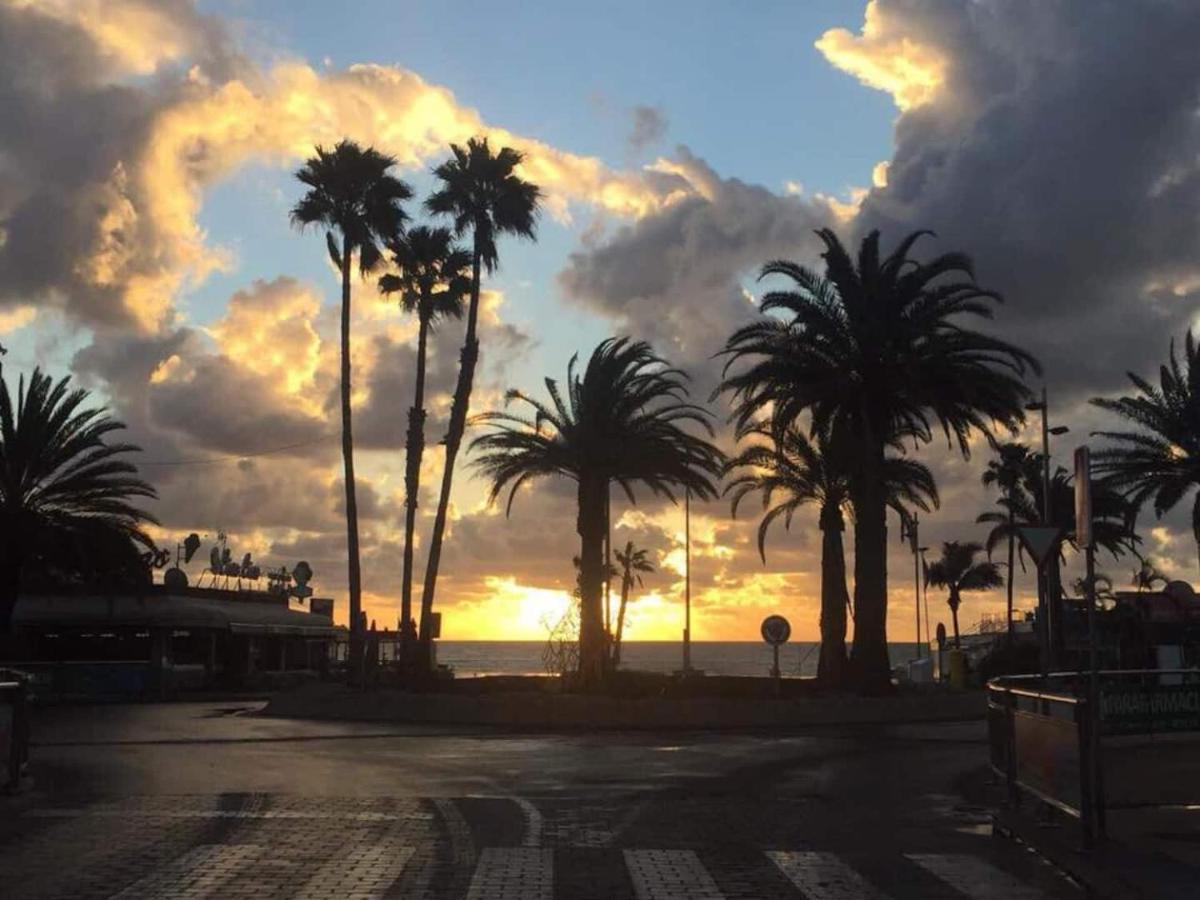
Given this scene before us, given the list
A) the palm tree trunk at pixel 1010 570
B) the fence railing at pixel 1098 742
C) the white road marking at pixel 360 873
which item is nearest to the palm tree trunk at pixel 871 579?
the fence railing at pixel 1098 742

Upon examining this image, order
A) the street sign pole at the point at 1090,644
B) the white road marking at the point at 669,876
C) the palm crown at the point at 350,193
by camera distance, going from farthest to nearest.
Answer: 1. the palm crown at the point at 350,193
2. the street sign pole at the point at 1090,644
3. the white road marking at the point at 669,876

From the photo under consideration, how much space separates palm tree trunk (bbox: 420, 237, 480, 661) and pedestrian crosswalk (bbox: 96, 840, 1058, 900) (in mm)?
29791

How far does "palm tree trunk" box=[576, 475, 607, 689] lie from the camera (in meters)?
34.3

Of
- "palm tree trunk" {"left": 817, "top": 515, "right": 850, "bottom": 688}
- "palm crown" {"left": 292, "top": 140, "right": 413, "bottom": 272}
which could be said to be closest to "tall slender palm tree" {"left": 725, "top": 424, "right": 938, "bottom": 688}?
"palm tree trunk" {"left": 817, "top": 515, "right": 850, "bottom": 688}

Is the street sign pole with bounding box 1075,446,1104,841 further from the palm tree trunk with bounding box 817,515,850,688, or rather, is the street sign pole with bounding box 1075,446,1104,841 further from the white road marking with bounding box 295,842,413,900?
the palm tree trunk with bounding box 817,515,850,688

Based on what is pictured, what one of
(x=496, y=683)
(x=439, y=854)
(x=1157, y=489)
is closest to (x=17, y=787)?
(x=439, y=854)

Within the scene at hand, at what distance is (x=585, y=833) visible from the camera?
11.6 m

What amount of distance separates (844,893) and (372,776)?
9054mm

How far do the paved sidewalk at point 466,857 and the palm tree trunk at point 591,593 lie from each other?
20933mm

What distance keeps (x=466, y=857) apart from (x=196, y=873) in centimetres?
197

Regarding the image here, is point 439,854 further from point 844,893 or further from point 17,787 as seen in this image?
point 17,787

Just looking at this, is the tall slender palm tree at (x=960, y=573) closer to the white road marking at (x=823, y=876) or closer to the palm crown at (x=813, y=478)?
the palm crown at (x=813, y=478)

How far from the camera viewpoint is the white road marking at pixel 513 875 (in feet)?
28.3

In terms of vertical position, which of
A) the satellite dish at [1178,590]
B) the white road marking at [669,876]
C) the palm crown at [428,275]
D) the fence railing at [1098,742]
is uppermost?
the palm crown at [428,275]
